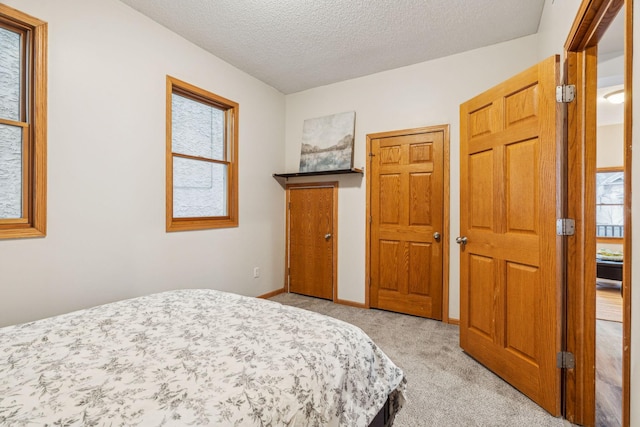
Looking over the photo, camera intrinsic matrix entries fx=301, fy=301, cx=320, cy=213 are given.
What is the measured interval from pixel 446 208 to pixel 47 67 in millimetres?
3454

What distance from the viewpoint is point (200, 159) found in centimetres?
312

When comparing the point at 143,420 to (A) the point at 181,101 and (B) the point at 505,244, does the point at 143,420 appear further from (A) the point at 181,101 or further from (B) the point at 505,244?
(A) the point at 181,101

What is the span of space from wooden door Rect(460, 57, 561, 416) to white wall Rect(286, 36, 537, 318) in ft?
2.48

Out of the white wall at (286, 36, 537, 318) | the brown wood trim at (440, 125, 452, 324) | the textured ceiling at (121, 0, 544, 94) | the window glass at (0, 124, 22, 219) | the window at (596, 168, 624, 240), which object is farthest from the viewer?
the window at (596, 168, 624, 240)

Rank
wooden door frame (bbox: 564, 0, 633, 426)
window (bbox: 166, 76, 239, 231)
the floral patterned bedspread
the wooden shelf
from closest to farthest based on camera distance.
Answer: the floral patterned bedspread
wooden door frame (bbox: 564, 0, 633, 426)
window (bbox: 166, 76, 239, 231)
the wooden shelf

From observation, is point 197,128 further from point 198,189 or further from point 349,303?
point 349,303

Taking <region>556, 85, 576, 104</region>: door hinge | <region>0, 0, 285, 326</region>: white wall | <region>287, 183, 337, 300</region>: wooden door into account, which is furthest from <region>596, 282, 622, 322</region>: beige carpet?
<region>0, 0, 285, 326</region>: white wall

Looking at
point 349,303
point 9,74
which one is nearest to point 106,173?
point 9,74

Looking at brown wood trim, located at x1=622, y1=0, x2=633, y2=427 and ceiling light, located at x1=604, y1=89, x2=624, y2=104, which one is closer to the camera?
brown wood trim, located at x1=622, y1=0, x2=633, y2=427

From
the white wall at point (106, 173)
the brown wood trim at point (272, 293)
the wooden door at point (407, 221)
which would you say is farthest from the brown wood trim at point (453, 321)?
the white wall at point (106, 173)

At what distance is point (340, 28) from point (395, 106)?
3.69 feet

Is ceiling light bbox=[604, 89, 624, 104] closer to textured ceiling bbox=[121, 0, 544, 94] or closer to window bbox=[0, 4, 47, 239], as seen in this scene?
textured ceiling bbox=[121, 0, 544, 94]

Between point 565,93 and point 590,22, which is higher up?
point 590,22

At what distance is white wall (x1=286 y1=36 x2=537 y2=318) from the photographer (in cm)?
301
